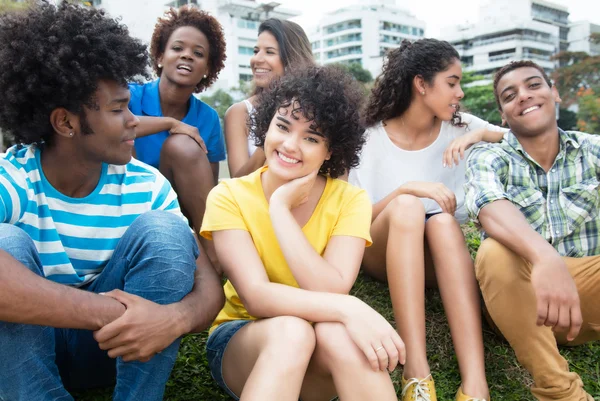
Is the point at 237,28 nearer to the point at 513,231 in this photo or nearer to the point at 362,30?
the point at 362,30

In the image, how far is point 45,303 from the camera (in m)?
1.56

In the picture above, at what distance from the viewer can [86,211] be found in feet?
6.53

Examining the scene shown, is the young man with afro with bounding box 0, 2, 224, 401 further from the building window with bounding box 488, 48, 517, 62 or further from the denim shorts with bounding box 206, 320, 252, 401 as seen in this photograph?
the building window with bounding box 488, 48, 517, 62

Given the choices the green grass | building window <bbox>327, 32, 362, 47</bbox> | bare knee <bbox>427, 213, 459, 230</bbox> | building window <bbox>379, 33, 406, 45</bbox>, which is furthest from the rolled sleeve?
building window <bbox>379, 33, 406, 45</bbox>

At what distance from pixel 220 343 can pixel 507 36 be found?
60.1 m

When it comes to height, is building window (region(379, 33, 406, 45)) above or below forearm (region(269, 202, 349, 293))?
above

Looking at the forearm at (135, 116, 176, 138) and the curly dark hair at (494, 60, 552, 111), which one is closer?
the curly dark hair at (494, 60, 552, 111)

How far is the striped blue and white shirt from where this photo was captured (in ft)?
6.07

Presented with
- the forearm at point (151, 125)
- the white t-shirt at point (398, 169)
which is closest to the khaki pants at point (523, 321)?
the white t-shirt at point (398, 169)

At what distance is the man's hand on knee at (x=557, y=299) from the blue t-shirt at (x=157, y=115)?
217cm

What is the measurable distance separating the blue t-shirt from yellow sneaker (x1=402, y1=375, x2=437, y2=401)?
1946mm

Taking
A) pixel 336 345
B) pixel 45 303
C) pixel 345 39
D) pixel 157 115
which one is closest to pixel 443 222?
pixel 336 345

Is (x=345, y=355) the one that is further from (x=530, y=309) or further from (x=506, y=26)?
(x=506, y=26)

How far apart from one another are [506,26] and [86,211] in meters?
60.2
